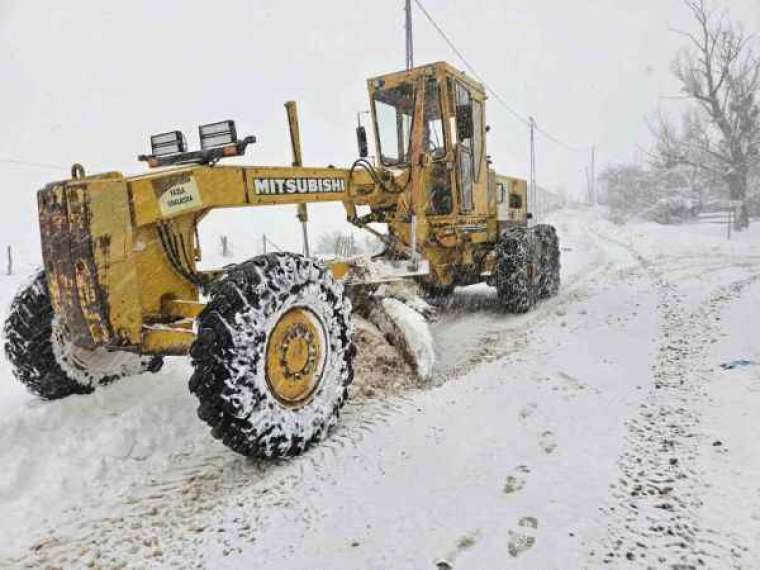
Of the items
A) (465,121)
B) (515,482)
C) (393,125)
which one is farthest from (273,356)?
(393,125)

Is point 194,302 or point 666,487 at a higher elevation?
point 194,302

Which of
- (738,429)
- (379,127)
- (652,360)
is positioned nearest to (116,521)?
(738,429)

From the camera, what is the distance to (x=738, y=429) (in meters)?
3.22

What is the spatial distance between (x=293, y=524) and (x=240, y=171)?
2146 mm

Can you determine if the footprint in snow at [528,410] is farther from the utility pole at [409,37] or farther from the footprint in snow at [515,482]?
the utility pole at [409,37]

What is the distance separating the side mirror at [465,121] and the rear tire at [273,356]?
11.8 ft

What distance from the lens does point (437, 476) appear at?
2893 mm

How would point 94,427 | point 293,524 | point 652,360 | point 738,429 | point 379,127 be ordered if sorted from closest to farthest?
point 293,524 → point 738,429 → point 94,427 → point 652,360 → point 379,127

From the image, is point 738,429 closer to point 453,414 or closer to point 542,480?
point 542,480

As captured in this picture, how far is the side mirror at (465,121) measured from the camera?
6523 millimetres

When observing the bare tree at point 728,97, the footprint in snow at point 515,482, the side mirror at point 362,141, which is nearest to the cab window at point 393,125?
the side mirror at point 362,141

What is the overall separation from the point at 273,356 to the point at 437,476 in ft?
3.59

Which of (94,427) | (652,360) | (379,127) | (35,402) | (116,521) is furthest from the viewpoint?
(379,127)

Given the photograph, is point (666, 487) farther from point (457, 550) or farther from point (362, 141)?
point (362, 141)
